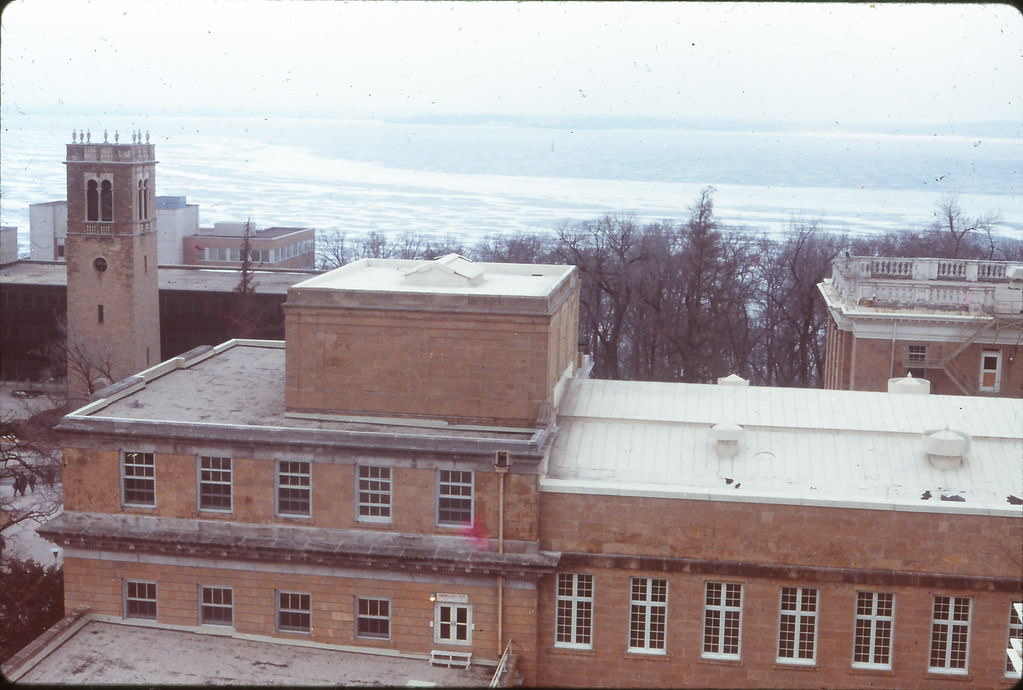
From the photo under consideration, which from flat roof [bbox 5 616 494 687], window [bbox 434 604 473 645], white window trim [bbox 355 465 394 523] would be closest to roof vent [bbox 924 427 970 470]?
window [bbox 434 604 473 645]

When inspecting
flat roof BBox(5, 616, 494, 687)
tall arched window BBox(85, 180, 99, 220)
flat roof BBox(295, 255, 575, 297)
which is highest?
tall arched window BBox(85, 180, 99, 220)

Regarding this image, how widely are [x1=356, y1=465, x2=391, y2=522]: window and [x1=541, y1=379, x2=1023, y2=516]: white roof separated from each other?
4.13 metres

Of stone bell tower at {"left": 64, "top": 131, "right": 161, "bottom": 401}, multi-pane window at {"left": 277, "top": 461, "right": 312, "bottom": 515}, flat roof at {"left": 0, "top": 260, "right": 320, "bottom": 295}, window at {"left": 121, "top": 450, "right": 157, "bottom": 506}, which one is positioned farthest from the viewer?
flat roof at {"left": 0, "top": 260, "right": 320, "bottom": 295}

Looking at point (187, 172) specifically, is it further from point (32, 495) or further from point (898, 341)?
point (898, 341)

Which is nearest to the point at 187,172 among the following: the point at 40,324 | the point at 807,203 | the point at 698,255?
the point at 807,203

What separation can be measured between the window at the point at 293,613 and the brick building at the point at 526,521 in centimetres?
9

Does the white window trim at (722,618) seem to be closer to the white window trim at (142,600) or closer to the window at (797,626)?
the window at (797,626)

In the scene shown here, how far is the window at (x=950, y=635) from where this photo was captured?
29141 millimetres

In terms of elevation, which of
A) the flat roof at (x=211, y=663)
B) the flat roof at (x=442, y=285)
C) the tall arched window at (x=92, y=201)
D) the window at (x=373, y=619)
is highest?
the tall arched window at (x=92, y=201)

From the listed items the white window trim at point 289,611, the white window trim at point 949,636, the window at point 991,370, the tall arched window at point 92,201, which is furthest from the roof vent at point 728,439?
the tall arched window at point 92,201

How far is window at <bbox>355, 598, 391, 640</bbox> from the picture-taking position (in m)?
30.8

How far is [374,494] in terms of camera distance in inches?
1208

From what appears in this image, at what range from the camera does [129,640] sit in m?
30.7

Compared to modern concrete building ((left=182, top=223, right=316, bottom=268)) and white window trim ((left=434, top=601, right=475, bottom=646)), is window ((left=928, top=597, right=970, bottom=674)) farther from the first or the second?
modern concrete building ((left=182, top=223, right=316, bottom=268))
